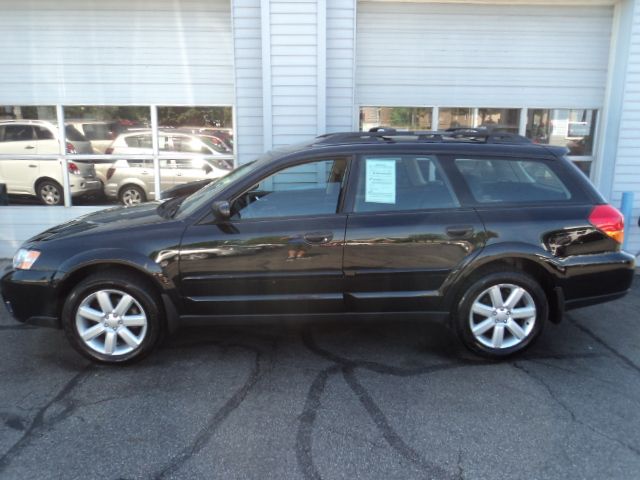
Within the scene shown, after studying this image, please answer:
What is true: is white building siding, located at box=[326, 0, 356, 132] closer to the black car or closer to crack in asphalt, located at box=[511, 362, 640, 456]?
the black car

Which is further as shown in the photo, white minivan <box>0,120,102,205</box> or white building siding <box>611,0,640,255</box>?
white minivan <box>0,120,102,205</box>

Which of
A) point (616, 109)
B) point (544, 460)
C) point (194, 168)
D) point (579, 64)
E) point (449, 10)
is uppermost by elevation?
point (449, 10)

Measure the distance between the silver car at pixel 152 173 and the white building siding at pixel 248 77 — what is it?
1.47 feet

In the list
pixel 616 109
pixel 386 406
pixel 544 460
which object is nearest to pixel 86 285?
pixel 386 406

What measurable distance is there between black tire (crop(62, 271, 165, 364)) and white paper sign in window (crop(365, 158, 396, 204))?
5.64ft

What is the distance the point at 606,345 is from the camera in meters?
4.17

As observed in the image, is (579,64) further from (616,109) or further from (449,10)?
(449,10)

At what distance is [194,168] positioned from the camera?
22.7 ft

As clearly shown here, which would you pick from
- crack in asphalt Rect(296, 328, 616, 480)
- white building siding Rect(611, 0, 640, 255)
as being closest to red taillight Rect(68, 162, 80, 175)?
crack in asphalt Rect(296, 328, 616, 480)

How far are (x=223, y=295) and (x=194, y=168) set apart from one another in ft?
12.1

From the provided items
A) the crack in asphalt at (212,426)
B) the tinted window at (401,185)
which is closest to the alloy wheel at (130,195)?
the crack in asphalt at (212,426)

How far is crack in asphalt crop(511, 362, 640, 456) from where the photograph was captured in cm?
283

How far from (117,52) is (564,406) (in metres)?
6.38

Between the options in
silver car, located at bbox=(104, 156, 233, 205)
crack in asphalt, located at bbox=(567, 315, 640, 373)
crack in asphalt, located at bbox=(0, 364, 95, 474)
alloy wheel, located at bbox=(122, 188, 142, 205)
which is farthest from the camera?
alloy wheel, located at bbox=(122, 188, 142, 205)
